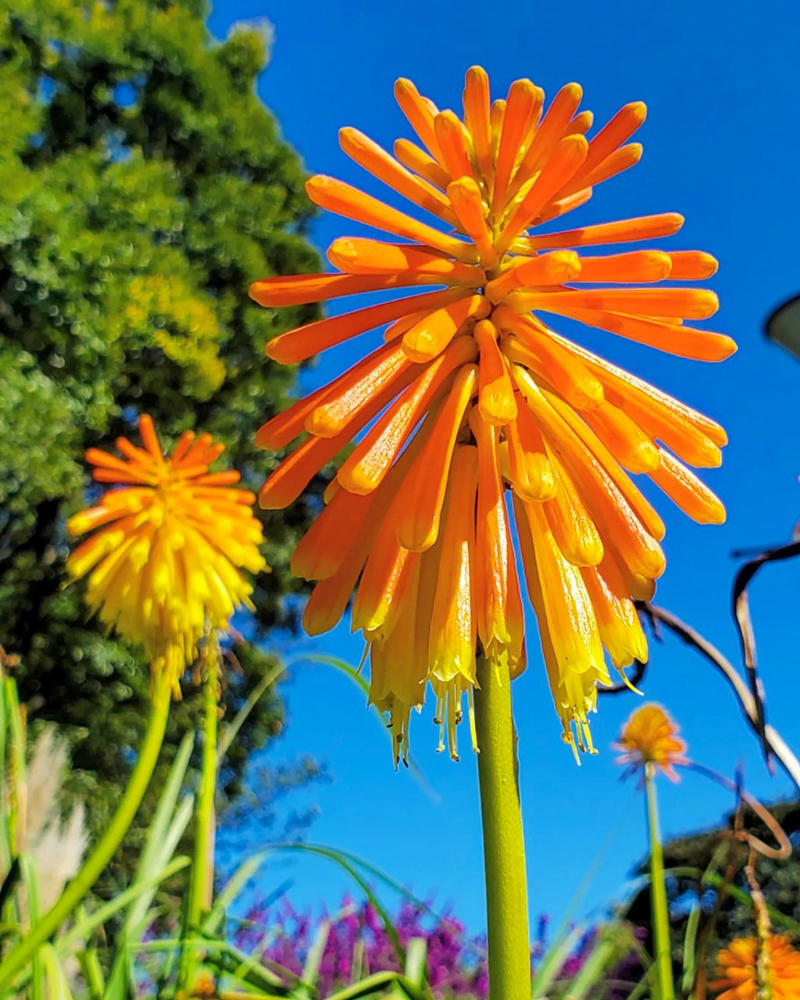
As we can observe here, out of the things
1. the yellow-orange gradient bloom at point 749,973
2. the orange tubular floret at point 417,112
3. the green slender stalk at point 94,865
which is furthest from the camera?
the yellow-orange gradient bloom at point 749,973

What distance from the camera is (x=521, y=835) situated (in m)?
0.85

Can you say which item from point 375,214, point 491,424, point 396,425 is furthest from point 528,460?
point 375,214

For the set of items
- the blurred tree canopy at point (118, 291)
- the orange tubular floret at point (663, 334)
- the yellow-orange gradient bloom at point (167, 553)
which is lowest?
the orange tubular floret at point (663, 334)

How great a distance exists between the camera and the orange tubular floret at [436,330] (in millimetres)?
1091

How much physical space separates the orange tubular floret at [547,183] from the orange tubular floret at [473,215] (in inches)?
0.8

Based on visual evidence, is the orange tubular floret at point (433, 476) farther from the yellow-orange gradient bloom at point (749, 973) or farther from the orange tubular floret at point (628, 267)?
the yellow-orange gradient bloom at point (749, 973)

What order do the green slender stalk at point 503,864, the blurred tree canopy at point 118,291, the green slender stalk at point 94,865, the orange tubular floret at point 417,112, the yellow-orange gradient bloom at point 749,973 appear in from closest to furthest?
the green slender stalk at point 503,864 < the orange tubular floret at point 417,112 < the green slender stalk at point 94,865 < the yellow-orange gradient bloom at point 749,973 < the blurred tree canopy at point 118,291

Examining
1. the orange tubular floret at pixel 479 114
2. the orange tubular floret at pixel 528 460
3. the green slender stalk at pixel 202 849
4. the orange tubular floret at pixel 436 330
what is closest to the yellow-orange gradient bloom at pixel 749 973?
the green slender stalk at pixel 202 849

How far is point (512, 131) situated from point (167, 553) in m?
2.10

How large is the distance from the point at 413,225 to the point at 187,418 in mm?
11449

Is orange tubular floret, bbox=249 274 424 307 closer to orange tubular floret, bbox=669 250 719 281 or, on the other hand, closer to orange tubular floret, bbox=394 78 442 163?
orange tubular floret, bbox=394 78 442 163

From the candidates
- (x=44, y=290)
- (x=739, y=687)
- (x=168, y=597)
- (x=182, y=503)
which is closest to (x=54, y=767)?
(x=168, y=597)

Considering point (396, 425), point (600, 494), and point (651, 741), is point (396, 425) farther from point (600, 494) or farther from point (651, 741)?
point (651, 741)

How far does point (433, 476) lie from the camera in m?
1.10
